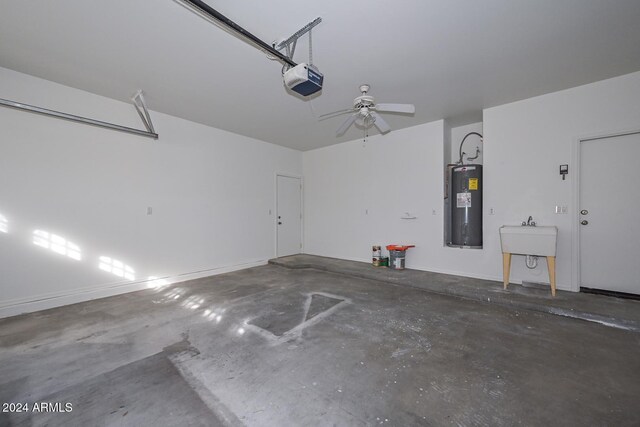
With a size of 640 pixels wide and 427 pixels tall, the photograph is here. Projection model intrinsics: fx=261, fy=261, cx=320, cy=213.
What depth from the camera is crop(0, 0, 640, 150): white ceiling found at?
2186 millimetres

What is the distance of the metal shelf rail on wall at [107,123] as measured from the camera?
3.03 m

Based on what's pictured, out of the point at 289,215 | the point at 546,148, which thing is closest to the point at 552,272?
the point at 546,148

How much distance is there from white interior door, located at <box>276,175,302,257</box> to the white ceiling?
8.80 ft

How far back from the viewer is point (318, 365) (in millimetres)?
2135

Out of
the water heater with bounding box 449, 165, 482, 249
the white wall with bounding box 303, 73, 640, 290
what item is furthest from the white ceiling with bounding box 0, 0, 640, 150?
the water heater with bounding box 449, 165, 482, 249

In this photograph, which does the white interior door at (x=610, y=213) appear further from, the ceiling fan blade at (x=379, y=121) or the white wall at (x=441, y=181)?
the ceiling fan blade at (x=379, y=121)

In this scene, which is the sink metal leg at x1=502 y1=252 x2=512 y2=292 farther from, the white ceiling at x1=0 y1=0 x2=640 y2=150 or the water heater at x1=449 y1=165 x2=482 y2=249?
the white ceiling at x1=0 y1=0 x2=640 y2=150

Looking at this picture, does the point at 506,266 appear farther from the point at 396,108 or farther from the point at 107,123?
the point at 107,123

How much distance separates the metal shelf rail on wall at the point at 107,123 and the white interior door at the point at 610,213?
630cm

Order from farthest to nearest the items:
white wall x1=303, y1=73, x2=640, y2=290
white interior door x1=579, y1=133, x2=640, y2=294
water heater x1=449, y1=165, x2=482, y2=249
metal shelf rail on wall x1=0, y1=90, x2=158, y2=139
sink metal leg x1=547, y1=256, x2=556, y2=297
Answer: water heater x1=449, y1=165, x2=482, y2=249 < white wall x1=303, y1=73, x2=640, y2=290 < sink metal leg x1=547, y1=256, x2=556, y2=297 < white interior door x1=579, y1=133, x2=640, y2=294 < metal shelf rail on wall x1=0, y1=90, x2=158, y2=139

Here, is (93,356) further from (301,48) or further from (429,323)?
(301,48)

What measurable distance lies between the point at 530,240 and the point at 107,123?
610cm

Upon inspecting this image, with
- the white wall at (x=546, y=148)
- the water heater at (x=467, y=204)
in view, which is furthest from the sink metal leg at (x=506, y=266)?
the water heater at (x=467, y=204)

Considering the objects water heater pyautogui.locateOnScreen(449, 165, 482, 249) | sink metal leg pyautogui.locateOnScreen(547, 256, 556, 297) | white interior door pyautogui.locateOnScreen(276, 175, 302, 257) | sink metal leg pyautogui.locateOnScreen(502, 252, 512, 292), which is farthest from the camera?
white interior door pyautogui.locateOnScreen(276, 175, 302, 257)
